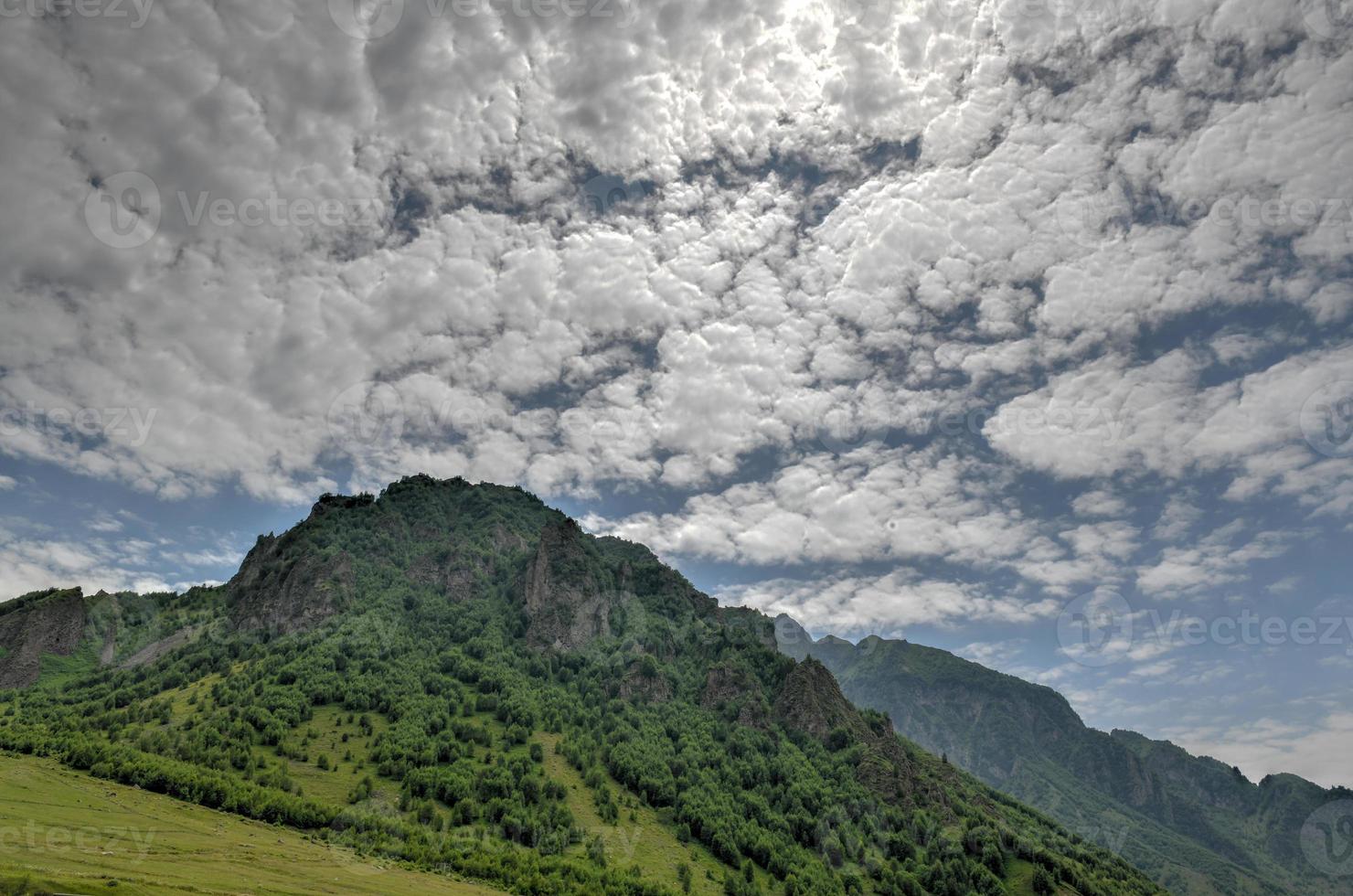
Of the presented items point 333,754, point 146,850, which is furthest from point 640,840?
point 146,850

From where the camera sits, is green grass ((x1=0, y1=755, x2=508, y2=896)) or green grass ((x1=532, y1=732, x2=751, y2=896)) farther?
green grass ((x1=532, y1=732, x2=751, y2=896))

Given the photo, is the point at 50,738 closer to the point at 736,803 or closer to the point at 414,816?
the point at 414,816

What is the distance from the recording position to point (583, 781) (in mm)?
183500

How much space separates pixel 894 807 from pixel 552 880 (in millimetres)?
120454

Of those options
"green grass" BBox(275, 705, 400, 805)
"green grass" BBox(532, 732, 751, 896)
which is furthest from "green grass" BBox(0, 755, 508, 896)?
"green grass" BBox(532, 732, 751, 896)

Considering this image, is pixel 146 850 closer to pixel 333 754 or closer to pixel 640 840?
pixel 333 754

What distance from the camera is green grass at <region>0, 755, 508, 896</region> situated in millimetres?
61719

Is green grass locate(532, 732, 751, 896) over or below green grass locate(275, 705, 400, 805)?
below

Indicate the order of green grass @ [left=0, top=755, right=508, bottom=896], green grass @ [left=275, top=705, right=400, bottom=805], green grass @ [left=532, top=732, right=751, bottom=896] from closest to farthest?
1. green grass @ [left=0, top=755, right=508, bottom=896]
2. green grass @ [left=532, top=732, right=751, bottom=896]
3. green grass @ [left=275, top=705, right=400, bottom=805]

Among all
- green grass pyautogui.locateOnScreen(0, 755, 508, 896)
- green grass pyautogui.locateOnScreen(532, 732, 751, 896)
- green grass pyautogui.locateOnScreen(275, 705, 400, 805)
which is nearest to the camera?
green grass pyautogui.locateOnScreen(0, 755, 508, 896)

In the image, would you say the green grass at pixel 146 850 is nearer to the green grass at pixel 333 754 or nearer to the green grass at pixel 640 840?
the green grass at pixel 333 754

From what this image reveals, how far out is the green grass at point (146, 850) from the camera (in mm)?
61719

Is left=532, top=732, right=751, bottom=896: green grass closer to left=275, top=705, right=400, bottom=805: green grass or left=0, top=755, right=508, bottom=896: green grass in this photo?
left=275, top=705, right=400, bottom=805: green grass

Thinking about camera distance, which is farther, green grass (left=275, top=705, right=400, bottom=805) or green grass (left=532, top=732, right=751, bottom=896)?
green grass (left=275, top=705, right=400, bottom=805)
